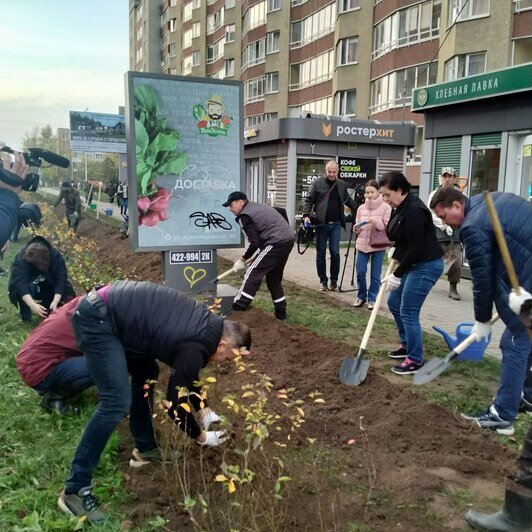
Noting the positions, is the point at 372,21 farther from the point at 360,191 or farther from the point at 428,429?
the point at 428,429

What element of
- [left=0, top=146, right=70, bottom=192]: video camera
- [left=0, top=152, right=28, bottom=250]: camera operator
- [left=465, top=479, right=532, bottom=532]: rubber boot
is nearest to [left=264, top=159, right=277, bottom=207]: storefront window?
[left=0, top=146, right=70, bottom=192]: video camera

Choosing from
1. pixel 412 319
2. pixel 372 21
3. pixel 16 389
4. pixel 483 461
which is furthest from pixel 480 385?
pixel 372 21

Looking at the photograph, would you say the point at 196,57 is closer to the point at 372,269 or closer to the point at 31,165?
the point at 31,165

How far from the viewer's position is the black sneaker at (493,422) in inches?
147

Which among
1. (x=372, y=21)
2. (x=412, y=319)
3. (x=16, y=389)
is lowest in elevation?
(x=16, y=389)

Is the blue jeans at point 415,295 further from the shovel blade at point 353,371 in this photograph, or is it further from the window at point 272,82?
the window at point 272,82

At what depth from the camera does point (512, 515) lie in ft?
8.46

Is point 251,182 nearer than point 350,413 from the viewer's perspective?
No

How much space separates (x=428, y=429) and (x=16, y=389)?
3248mm

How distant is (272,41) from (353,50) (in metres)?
9.88

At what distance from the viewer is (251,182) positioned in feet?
61.0

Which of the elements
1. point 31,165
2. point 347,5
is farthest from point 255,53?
point 31,165

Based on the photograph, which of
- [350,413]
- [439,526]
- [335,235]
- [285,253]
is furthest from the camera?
[335,235]

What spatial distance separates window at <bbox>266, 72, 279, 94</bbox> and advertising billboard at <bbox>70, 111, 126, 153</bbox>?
1380 cm
